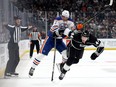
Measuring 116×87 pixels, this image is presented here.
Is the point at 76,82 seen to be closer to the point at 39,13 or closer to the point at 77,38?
the point at 77,38

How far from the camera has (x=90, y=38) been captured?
5.34 meters

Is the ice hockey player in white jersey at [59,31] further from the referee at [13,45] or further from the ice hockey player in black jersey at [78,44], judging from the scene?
the referee at [13,45]

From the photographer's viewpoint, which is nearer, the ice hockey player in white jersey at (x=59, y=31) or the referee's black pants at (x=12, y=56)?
the ice hockey player in white jersey at (x=59, y=31)

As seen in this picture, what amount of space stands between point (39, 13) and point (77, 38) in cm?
814

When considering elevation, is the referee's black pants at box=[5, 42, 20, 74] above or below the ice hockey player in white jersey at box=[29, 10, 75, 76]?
below

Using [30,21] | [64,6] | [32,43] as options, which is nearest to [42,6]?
[64,6]

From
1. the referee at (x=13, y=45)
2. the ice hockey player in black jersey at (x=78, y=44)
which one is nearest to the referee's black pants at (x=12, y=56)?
the referee at (x=13, y=45)

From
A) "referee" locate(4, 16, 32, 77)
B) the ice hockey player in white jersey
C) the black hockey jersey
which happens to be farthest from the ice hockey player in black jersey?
"referee" locate(4, 16, 32, 77)

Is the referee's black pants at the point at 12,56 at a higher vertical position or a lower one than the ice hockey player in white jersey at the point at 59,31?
lower

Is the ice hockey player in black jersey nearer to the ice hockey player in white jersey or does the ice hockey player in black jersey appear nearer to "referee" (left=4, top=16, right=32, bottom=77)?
the ice hockey player in white jersey

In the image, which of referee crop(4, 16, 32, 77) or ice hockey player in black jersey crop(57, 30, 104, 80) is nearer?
ice hockey player in black jersey crop(57, 30, 104, 80)

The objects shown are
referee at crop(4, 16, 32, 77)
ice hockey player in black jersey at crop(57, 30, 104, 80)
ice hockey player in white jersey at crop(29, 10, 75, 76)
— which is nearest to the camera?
ice hockey player in black jersey at crop(57, 30, 104, 80)

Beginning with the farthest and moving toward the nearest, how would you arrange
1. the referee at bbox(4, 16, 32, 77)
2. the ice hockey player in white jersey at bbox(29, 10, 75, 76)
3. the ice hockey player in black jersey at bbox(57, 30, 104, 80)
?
the referee at bbox(4, 16, 32, 77)
the ice hockey player in white jersey at bbox(29, 10, 75, 76)
the ice hockey player in black jersey at bbox(57, 30, 104, 80)

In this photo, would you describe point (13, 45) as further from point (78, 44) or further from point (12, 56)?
point (78, 44)
